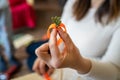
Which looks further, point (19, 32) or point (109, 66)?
point (19, 32)

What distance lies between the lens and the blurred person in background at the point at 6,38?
1563 millimetres

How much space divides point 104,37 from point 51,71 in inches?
7.9

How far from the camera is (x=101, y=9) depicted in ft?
2.35

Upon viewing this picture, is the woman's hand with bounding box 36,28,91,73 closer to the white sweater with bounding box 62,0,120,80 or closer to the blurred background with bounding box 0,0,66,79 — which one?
the white sweater with bounding box 62,0,120,80

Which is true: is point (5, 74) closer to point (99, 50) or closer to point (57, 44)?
point (99, 50)

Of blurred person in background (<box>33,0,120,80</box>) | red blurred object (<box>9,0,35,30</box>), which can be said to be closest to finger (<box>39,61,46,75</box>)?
blurred person in background (<box>33,0,120,80</box>)

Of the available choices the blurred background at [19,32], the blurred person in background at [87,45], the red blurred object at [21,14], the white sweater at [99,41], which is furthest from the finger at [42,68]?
the red blurred object at [21,14]

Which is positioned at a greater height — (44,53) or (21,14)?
(21,14)

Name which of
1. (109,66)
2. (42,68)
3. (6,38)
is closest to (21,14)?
(6,38)

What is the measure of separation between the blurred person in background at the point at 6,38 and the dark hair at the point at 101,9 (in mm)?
880

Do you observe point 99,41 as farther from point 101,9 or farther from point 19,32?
point 19,32

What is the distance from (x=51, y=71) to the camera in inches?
24.3

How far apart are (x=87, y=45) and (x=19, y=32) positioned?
150 centimetres

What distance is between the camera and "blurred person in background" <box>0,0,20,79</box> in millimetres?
1563
